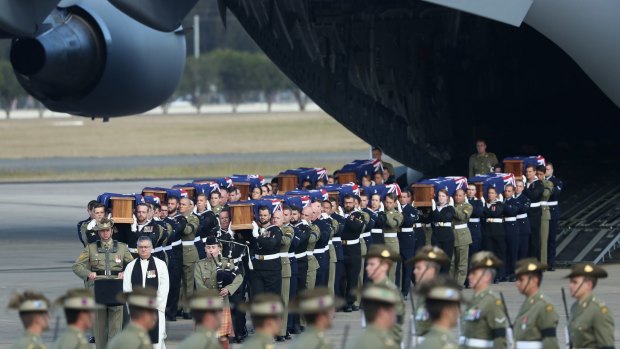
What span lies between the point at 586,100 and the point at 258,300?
23.3m

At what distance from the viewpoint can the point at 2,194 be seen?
4247 centimetres

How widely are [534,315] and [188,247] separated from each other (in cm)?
879

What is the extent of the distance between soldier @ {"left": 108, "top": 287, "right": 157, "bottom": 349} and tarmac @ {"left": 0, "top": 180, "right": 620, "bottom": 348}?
5.34ft

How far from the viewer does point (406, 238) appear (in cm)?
2161

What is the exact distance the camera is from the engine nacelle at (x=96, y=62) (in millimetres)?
23797

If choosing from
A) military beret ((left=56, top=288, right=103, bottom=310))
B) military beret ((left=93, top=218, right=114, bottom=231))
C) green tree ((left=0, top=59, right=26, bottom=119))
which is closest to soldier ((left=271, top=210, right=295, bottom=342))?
military beret ((left=93, top=218, right=114, bottom=231))

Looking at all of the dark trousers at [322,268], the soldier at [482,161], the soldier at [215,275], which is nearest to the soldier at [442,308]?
the soldier at [215,275]

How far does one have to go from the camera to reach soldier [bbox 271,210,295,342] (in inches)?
712

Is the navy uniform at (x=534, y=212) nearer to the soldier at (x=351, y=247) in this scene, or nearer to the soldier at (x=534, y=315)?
the soldier at (x=351, y=247)

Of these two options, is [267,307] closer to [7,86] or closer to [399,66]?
[399,66]

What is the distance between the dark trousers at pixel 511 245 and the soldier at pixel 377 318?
13.8 metres

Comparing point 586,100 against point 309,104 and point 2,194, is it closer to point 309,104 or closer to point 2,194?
point 2,194

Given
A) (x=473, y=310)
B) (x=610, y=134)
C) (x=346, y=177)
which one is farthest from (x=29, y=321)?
(x=610, y=134)

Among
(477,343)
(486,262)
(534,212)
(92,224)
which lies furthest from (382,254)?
(534,212)
